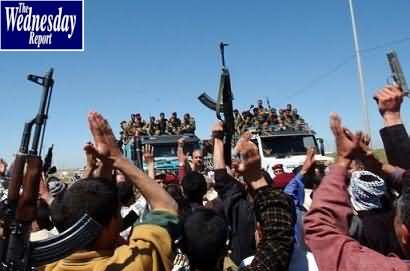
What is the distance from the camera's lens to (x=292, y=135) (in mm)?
13156

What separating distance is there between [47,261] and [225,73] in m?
5.38

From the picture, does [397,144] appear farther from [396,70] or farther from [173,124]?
[173,124]

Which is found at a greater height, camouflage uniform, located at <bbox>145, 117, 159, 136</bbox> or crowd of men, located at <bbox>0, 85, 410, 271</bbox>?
camouflage uniform, located at <bbox>145, 117, 159, 136</bbox>

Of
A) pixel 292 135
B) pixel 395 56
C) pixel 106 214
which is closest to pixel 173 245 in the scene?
pixel 106 214

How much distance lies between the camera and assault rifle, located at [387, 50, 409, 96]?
273 cm

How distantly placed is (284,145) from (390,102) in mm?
10965

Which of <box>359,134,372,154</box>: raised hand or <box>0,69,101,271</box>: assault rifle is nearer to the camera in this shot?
<box>0,69,101,271</box>: assault rifle

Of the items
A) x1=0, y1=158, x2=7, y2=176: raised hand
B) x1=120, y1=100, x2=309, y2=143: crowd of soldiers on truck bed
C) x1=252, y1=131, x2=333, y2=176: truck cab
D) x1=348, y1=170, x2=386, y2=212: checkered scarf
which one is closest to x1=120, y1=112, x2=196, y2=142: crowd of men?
x1=120, y1=100, x2=309, y2=143: crowd of soldiers on truck bed

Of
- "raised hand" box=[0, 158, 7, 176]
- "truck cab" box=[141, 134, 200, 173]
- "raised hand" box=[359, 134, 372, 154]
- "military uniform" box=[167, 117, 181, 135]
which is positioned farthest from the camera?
"military uniform" box=[167, 117, 181, 135]

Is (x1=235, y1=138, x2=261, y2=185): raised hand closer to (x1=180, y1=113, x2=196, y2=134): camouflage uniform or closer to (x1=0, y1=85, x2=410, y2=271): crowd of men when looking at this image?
(x1=0, y1=85, x2=410, y2=271): crowd of men

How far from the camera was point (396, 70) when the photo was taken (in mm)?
2814

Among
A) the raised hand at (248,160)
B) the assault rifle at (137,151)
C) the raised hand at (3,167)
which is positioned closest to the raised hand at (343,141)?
the raised hand at (248,160)

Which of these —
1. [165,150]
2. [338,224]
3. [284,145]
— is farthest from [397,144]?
[165,150]

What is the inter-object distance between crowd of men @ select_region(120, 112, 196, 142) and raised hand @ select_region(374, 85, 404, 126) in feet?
52.4
